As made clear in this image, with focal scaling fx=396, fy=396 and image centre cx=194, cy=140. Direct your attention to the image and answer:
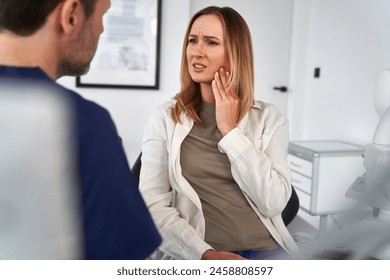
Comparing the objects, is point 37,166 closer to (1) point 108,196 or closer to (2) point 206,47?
(1) point 108,196

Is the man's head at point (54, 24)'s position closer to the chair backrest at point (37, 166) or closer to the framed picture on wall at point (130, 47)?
the chair backrest at point (37, 166)

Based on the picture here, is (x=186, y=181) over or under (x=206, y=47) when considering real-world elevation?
under

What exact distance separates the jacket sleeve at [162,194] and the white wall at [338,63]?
22 cm

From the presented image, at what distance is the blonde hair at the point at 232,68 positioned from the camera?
22.5 inches

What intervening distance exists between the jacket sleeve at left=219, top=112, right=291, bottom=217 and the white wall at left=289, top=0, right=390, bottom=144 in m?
0.04

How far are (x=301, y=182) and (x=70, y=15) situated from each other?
0.48 metres

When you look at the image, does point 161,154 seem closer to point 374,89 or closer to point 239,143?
point 239,143

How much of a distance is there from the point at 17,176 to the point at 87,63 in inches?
5.1

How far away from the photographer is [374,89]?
585 millimetres

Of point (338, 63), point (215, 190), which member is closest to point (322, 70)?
point (338, 63)

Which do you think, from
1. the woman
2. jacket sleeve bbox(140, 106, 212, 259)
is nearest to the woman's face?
the woman

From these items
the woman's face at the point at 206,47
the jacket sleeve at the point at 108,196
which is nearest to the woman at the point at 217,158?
the woman's face at the point at 206,47

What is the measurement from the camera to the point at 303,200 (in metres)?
0.70

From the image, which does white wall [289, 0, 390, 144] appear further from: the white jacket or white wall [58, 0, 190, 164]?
white wall [58, 0, 190, 164]
